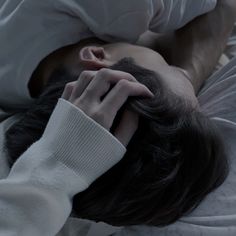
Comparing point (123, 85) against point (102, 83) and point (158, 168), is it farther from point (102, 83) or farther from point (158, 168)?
point (158, 168)

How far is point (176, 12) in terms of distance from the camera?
41.4 inches

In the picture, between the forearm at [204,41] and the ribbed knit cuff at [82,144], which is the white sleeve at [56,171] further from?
the forearm at [204,41]

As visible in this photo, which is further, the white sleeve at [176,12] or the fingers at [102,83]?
the white sleeve at [176,12]

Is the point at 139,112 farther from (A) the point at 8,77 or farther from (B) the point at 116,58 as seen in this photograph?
(A) the point at 8,77

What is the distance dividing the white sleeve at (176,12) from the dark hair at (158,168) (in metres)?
0.30

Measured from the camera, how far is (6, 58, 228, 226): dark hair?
73 centimetres

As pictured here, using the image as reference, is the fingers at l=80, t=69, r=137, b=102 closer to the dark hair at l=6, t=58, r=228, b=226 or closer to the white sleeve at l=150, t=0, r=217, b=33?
the dark hair at l=6, t=58, r=228, b=226

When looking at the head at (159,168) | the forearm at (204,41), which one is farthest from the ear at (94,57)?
the forearm at (204,41)

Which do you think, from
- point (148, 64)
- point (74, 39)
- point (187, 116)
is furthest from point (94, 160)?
point (74, 39)

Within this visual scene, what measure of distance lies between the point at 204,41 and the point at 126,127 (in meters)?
0.49

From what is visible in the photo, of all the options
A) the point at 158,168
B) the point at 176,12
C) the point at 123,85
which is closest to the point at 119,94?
the point at 123,85

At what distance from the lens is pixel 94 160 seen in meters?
0.69

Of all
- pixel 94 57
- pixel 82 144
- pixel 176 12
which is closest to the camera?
pixel 82 144

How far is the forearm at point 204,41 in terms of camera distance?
42.8 inches
